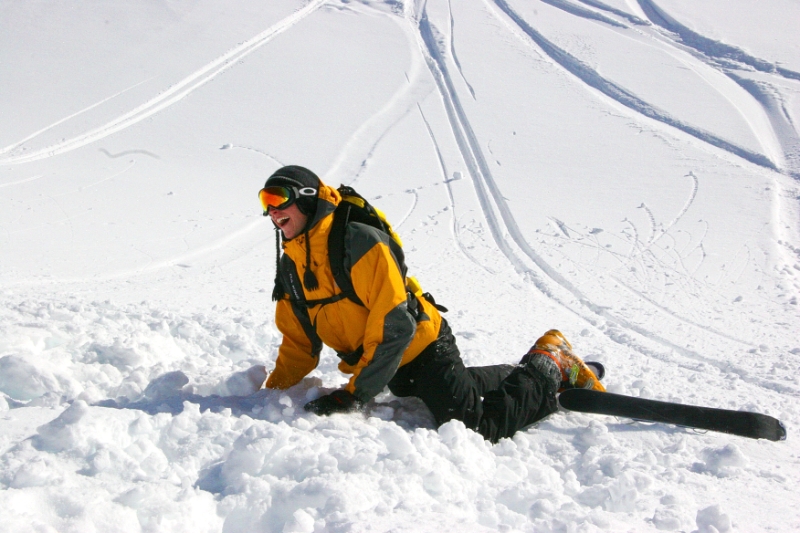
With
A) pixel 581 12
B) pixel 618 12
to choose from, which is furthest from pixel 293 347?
pixel 618 12

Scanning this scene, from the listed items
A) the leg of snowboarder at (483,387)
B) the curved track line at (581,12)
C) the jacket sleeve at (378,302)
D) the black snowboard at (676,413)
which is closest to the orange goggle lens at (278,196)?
the jacket sleeve at (378,302)

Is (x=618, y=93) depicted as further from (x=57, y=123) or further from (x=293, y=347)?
(x=293, y=347)

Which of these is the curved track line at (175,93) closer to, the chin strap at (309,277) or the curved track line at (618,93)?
the curved track line at (618,93)

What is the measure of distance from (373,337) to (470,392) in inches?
23.9

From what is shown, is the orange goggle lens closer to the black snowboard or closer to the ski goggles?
the ski goggles

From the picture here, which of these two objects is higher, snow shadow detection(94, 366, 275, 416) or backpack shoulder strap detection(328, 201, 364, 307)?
backpack shoulder strap detection(328, 201, 364, 307)

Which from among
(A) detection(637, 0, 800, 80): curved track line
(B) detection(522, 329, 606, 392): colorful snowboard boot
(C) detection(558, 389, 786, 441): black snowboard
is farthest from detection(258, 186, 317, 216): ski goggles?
(A) detection(637, 0, 800, 80): curved track line

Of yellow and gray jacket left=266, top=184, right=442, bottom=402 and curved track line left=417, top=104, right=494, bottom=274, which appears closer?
yellow and gray jacket left=266, top=184, right=442, bottom=402

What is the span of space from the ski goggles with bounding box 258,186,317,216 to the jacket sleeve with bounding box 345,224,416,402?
263 mm

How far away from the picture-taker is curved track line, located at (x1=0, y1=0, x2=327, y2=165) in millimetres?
9477

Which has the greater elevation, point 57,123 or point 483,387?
point 483,387

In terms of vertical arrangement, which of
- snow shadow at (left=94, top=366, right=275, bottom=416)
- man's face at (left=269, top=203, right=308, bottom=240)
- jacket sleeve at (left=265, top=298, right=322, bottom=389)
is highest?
man's face at (left=269, top=203, right=308, bottom=240)

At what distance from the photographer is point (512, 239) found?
7168mm

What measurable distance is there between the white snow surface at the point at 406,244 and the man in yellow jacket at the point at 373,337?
0.14 meters
